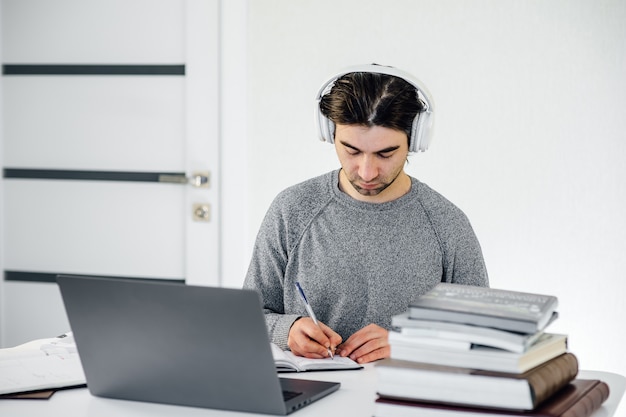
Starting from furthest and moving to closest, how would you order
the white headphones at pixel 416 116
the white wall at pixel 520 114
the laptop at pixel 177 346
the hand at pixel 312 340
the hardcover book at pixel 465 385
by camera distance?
the white wall at pixel 520 114, the white headphones at pixel 416 116, the hand at pixel 312 340, the laptop at pixel 177 346, the hardcover book at pixel 465 385

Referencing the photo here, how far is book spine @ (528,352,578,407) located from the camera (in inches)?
44.0

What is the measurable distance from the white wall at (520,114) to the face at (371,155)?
1.10 meters

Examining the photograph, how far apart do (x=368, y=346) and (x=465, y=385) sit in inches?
20.0

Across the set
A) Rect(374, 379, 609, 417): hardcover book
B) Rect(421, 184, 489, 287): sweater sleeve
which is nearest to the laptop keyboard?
Rect(374, 379, 609, 417): hardcover book

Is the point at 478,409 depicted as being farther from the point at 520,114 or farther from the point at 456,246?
the point at 520,114

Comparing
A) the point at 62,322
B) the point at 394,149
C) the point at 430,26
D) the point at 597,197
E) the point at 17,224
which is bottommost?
the point at 62,322

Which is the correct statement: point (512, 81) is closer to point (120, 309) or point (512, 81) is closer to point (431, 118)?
point (431, 118)

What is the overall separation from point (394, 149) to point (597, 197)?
1290mm

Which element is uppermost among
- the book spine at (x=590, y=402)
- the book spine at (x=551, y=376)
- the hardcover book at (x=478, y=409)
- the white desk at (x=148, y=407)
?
the book spine at (x=551, y=376)

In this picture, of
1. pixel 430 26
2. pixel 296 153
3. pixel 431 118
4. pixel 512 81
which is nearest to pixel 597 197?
pixel 512 81

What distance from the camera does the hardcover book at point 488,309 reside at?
44.5 inches

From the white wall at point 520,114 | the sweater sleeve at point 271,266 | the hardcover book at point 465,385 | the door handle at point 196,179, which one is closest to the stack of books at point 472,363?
the hardcover book at point 465,385

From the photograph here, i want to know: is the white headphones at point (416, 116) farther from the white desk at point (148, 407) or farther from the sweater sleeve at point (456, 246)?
the white desk at point (148, 407)

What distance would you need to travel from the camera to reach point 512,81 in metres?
2.90
